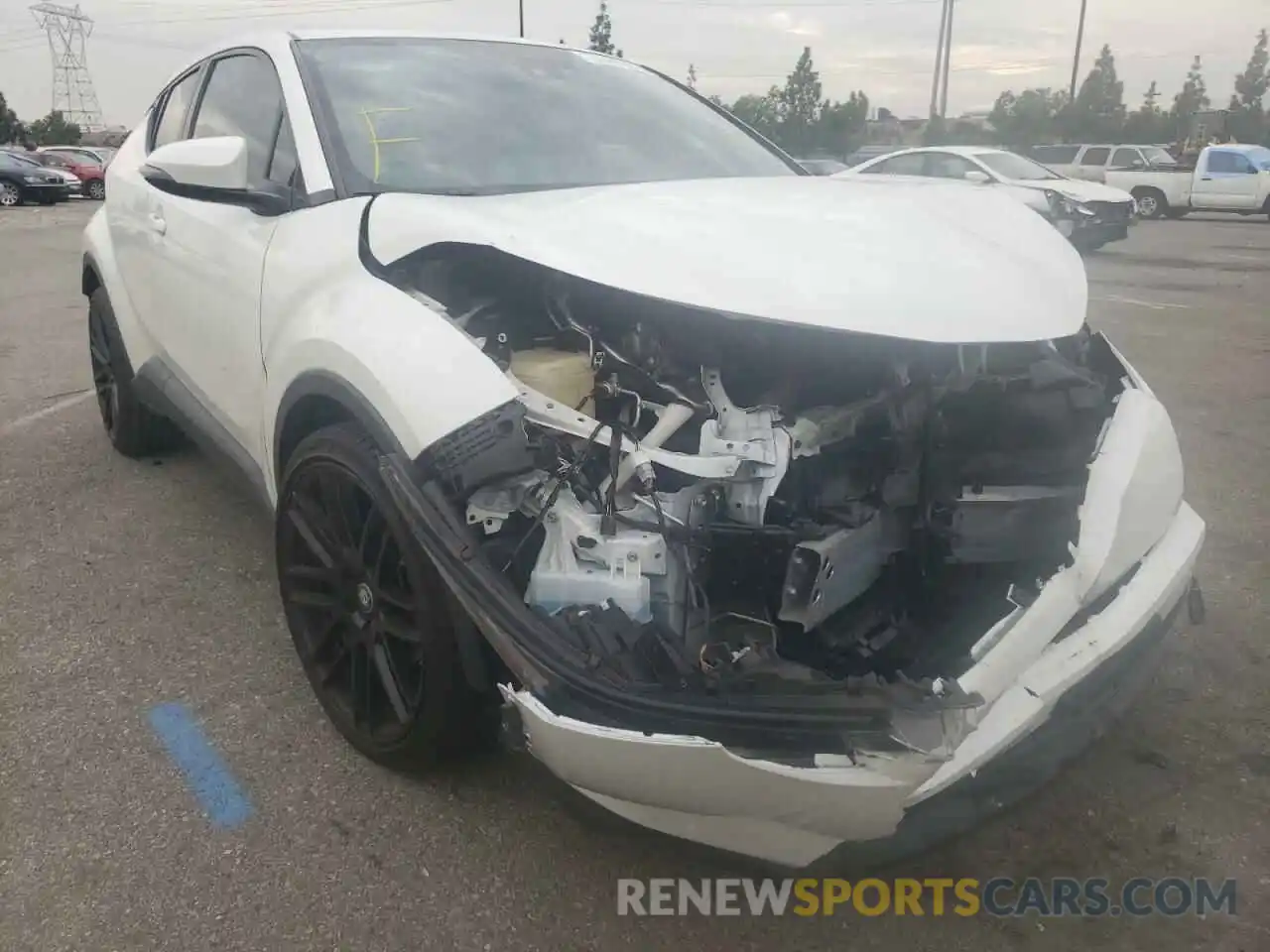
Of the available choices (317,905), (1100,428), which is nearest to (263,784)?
(317,905)

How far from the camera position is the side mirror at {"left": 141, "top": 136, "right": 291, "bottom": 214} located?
2736mm

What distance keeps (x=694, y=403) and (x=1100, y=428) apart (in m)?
0.97

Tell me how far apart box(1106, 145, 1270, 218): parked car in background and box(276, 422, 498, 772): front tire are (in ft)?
80.5

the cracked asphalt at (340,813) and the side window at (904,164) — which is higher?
the side window at (904,164)

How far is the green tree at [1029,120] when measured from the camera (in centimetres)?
4562

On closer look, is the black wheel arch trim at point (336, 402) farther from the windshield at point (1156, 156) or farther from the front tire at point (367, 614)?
the windshield at point (1156, 156)

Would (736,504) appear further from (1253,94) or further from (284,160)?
(1253,94)

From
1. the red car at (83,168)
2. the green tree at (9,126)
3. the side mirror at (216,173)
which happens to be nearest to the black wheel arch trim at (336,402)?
the side mirror at (216,173)

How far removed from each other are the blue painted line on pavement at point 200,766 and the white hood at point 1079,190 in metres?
13.9

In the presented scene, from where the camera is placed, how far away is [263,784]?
254 cm

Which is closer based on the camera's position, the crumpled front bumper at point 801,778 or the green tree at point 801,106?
the crumpled front bumper at point 801,778

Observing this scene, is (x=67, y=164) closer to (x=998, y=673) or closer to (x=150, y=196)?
(x=150, y=196)

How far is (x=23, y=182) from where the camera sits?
83.8 ft

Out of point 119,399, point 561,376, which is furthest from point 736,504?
point 119,399
